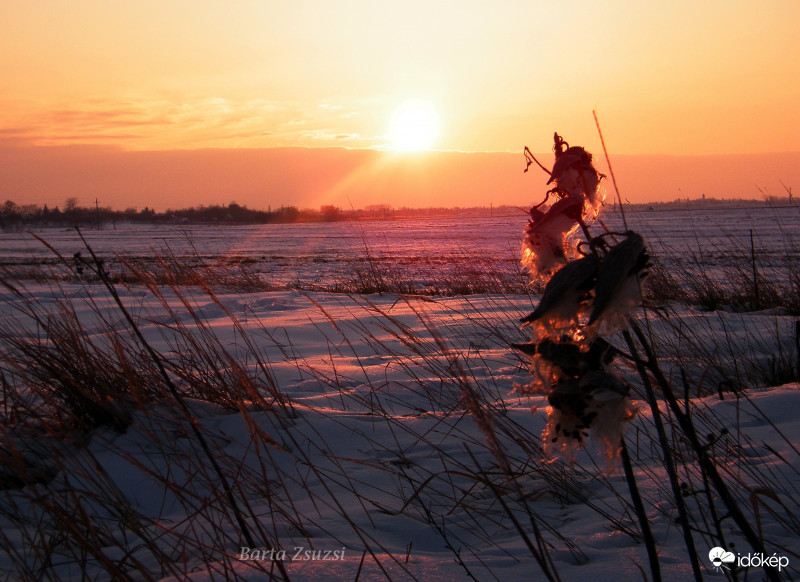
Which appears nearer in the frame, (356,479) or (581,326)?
(581,326)

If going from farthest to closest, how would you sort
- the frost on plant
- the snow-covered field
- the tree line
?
1. the tree line
2. the snow-covered field
3. the frost on plant

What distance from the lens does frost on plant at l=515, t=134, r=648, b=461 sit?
1.98ft

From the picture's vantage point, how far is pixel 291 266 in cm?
1827

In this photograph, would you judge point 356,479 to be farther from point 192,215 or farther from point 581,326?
point 192,215

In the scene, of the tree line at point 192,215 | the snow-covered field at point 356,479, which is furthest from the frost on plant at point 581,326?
the tree line at point 192,215

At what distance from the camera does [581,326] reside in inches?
26.8

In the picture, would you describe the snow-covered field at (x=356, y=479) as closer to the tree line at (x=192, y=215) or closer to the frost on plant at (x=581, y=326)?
the frost on plant at (x=581, y=326)

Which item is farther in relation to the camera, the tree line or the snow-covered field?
the tree line

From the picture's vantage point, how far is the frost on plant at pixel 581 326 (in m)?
0.60

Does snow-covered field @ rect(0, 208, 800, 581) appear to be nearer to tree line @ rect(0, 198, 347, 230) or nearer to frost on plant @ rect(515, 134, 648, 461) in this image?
frost on plant @ rect(515, 134, 648, 461)

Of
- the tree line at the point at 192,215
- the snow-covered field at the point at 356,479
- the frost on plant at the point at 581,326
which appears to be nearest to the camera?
the frost on plant at the point at 581,326

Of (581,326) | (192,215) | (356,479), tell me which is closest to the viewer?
(581,326)

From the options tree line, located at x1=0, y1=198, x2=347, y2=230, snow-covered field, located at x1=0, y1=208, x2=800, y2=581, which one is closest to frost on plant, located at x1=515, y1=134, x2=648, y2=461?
snow-covered field, located at x1=0, y1=208, x2=800, y2=581

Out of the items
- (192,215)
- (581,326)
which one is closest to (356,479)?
(581,326)
